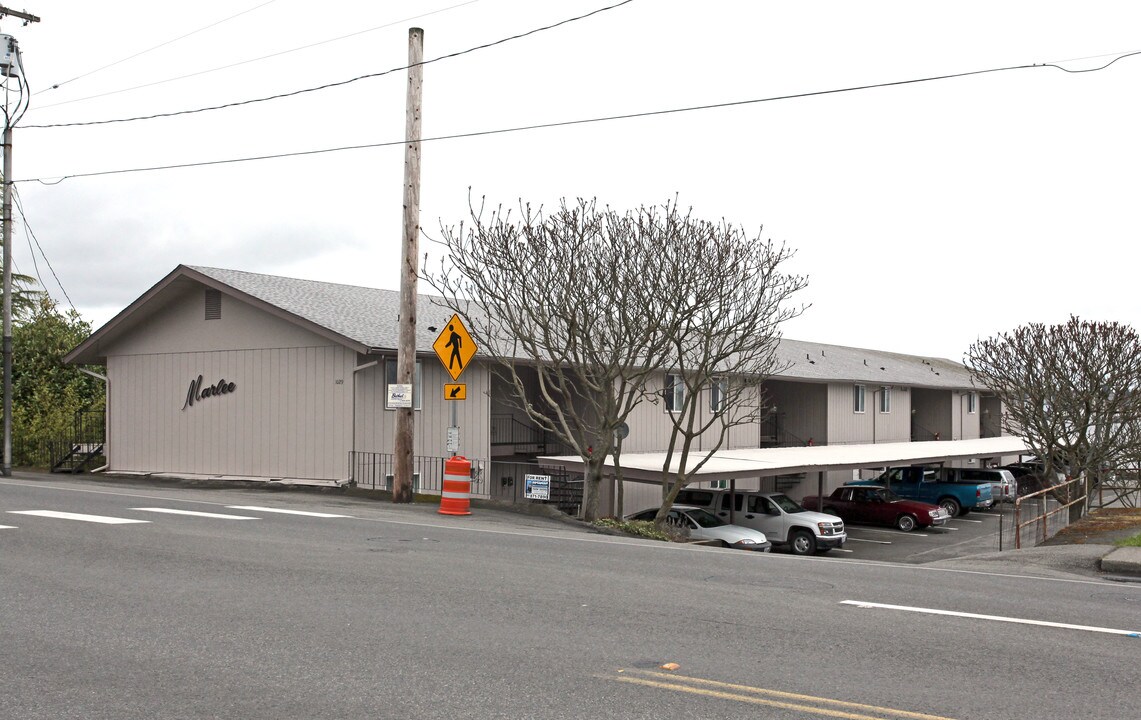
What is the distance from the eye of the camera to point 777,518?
29609 mm

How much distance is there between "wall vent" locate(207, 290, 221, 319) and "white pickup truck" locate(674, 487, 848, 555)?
13249mm

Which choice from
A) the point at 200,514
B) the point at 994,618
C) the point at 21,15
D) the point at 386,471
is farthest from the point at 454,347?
the point at 21,15

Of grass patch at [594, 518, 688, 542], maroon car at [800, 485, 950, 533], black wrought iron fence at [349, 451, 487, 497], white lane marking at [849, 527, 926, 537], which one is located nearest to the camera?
grass patch at [594, 518, 688, 542]

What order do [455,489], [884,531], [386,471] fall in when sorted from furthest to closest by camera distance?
[884,531]
[386,471]
[455,489]

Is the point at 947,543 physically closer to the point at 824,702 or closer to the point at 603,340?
the point at 603,340

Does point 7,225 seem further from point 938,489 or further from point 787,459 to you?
point 938,489

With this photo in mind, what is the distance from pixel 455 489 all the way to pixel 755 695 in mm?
12364

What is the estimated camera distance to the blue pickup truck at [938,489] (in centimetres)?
4103

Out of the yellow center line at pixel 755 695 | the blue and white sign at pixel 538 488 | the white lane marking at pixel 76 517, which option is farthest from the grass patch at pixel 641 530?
the yellow center line at pixel 755 695

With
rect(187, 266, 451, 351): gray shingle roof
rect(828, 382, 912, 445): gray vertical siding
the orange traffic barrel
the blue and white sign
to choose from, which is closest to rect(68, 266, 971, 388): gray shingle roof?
rect(187, 266, 451, 351): gray shingle roof

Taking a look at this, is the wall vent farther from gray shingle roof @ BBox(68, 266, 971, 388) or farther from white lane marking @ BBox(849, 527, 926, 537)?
white lane marking @ BBox(849, 527, 926, 537)

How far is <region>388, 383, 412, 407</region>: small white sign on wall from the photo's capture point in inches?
781

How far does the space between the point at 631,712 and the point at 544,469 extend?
23.5 metres

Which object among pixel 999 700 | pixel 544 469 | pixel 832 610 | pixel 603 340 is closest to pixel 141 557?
pixel 832 610
